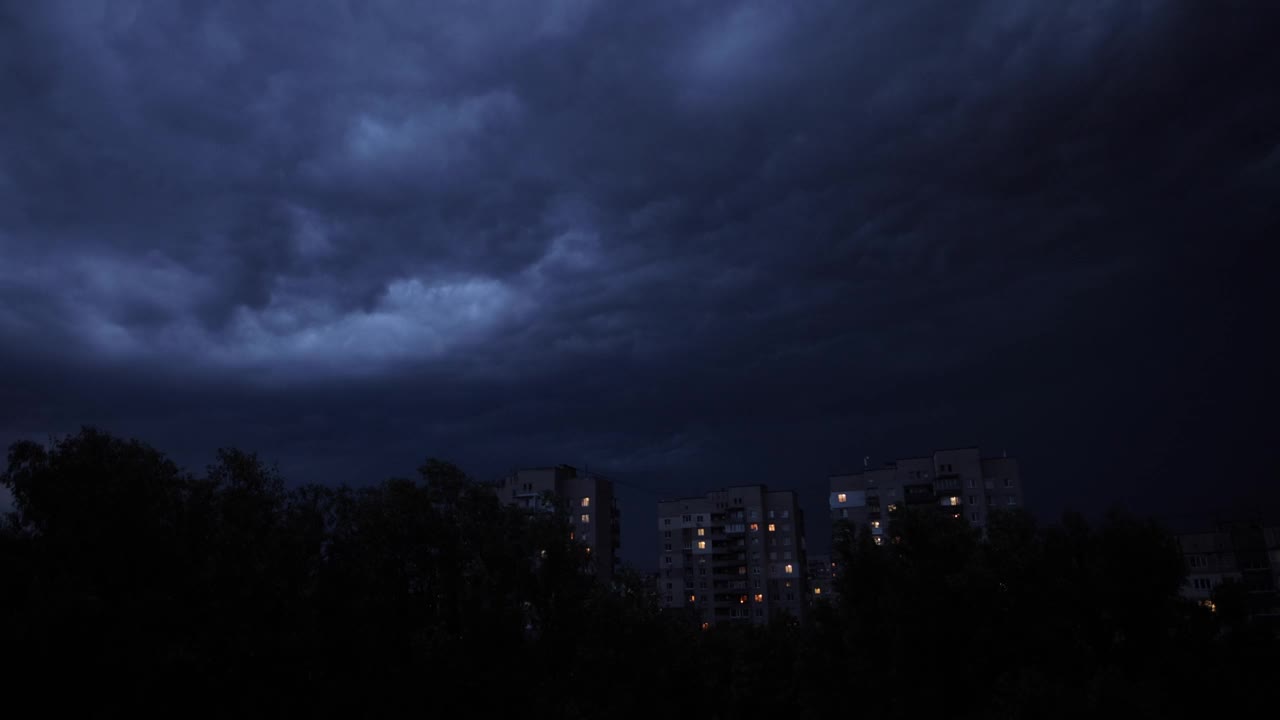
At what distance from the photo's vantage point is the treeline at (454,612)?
29.5 m

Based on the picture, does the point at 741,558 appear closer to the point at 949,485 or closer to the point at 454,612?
the point at 949,485

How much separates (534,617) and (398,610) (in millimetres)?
6868

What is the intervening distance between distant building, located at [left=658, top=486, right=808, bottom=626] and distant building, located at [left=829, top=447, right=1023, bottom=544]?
13.6 m

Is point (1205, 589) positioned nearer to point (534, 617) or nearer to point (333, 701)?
point (534, 617)

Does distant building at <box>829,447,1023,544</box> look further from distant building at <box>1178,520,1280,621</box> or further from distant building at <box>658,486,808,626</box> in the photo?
distant building at <box>1178,520,1280,621</box>

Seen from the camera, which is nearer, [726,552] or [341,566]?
[341,566]

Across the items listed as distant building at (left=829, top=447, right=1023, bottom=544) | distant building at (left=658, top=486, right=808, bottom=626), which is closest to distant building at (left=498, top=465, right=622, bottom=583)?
distant building at (left=658, top=486, right=808, bottom=626)

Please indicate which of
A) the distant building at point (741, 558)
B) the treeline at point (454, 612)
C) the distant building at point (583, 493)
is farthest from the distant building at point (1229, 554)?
the treeline at point (454, 612)

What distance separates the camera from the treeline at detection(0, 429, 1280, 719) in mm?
29516

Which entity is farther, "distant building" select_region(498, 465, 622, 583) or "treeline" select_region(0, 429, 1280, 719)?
"distant building" select_region(498, 465, 622, 583)

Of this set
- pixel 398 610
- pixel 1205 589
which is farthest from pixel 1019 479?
pixel 398 610

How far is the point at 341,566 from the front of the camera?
36906mm

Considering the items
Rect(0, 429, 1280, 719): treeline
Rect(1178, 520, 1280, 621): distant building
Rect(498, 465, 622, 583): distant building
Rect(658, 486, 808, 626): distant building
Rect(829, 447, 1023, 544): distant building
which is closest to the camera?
Rect(0, 429, 1280, 719): treeline

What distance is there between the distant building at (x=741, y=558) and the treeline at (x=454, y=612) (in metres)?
106
